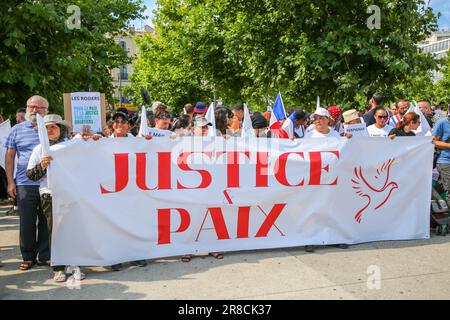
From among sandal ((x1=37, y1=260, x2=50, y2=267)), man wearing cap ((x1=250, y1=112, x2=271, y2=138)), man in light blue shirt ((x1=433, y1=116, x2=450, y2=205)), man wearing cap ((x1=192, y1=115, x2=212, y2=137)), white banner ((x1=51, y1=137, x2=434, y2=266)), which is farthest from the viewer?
man wearing cap ((x1=250, y1=112, x2=271, y2=138))

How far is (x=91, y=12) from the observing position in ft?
26.0

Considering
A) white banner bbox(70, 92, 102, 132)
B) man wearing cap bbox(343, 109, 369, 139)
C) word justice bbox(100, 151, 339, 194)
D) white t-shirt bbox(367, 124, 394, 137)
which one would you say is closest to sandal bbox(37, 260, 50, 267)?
word justice bbox(100, 151, 339, 194)

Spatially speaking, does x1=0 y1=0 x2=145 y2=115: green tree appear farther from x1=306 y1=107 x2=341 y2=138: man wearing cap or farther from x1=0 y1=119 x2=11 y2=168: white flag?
x1=306 y1=107 x2=341 y2=138: man wearing cap

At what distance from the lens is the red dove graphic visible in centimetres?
588

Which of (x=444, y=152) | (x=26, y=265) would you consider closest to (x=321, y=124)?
(x=444, y=152)

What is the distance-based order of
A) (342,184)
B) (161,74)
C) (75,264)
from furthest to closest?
1. (161,74)
2. (342,184)
3. (75,264)

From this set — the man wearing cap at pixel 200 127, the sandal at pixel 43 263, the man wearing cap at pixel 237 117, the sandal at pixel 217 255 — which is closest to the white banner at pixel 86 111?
the man wearing cap at pixel 200 127

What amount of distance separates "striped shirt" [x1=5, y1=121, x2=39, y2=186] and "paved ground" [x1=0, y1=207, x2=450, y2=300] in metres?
1.02

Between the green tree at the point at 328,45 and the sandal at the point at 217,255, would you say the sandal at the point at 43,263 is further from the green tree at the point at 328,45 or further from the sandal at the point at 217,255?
the green tree at the point at 328,45

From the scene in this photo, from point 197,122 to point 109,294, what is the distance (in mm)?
2288

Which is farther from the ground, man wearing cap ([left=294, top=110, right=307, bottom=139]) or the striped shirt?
man wearing cap ([left=294, top=110, right=307, bottom=139])

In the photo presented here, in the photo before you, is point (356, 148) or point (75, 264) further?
point (356, 148)

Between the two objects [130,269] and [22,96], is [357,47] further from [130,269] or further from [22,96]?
[130,269]
